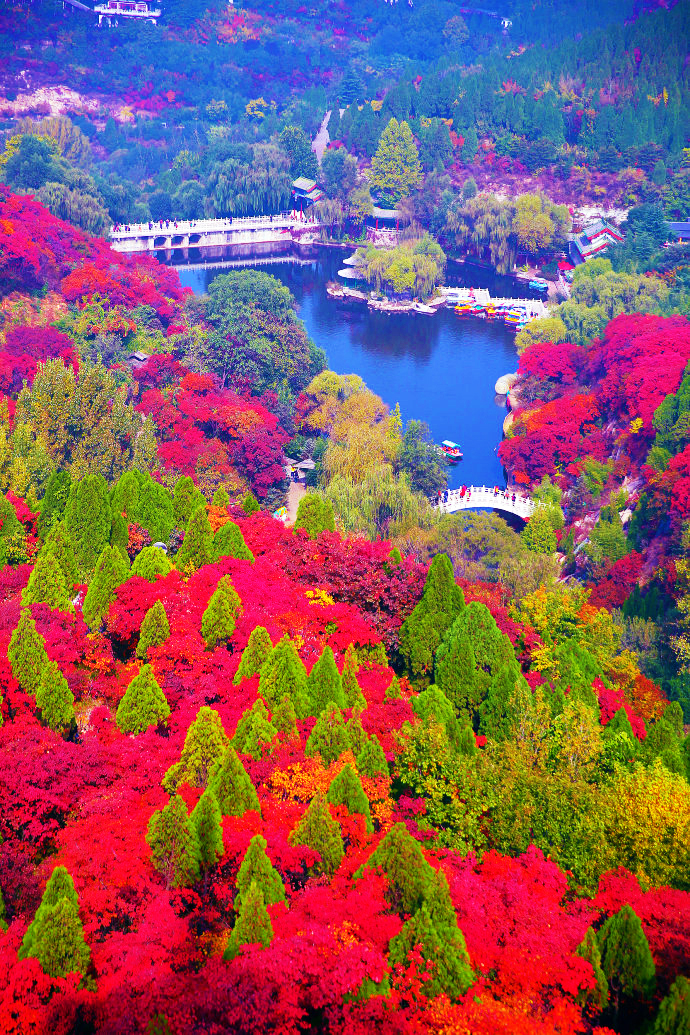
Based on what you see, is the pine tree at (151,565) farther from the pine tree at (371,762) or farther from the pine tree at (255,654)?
the pine tree at (371,762)

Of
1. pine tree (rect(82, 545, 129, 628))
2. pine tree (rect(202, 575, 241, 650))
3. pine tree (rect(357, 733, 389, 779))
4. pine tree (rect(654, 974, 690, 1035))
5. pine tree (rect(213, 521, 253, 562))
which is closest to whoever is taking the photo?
pine tree (rect(654, 974, 690, 1035))

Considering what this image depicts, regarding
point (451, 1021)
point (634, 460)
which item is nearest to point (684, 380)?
point (634, 460)

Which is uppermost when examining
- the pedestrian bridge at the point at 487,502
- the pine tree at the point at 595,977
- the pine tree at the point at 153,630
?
the pine tree at the point at 153,630

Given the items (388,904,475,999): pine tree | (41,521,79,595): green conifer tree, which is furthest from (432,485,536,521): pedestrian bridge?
(388,904,475,999): pine tree

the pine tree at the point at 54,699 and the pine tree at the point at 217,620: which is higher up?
the pine tree at the point at 217,620

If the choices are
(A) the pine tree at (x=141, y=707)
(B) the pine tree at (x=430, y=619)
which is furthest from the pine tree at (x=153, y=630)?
(B) the pine tree at (x=430, y=619)

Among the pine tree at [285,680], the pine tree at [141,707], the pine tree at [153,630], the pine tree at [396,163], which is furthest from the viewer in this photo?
the pine tree at [396,163]

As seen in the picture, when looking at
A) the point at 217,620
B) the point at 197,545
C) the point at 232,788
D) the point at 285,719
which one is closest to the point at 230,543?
the point at 197,545

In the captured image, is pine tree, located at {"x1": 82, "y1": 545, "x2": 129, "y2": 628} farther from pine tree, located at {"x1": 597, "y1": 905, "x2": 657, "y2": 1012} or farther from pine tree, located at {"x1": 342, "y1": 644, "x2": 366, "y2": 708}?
pine tree, located at {"x1": 597, "y1": 905, "x2": 657, "y2": 1012}
